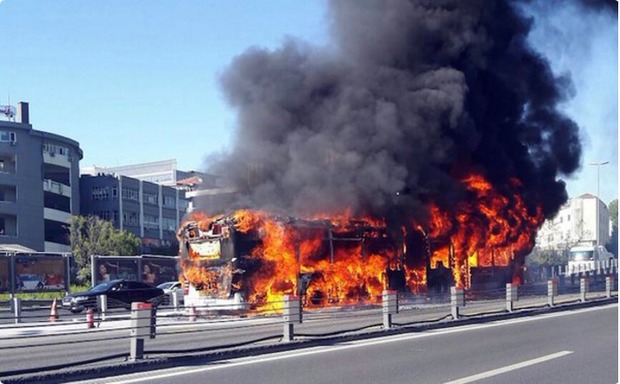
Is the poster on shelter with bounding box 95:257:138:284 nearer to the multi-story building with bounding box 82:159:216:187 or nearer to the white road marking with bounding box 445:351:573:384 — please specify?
the white road marking with bounding box 445:351:573:384

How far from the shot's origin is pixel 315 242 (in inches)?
823

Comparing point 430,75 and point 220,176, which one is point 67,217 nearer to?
point 220,176

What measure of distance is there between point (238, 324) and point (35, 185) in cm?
3534

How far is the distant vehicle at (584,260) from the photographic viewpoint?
2072 cm

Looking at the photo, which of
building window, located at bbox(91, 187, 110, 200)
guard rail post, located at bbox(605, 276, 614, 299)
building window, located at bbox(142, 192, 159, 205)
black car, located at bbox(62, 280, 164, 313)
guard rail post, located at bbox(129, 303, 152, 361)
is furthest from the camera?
building window, located at bbox(142, 192, 159, 205)

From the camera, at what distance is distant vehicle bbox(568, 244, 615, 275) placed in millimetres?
20723

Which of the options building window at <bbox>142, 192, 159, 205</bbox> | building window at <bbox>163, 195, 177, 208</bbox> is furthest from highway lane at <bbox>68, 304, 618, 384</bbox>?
building window at <bbox>163, 195, 177, 208</bbox>

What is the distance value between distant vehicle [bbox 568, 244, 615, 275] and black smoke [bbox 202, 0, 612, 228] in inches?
134

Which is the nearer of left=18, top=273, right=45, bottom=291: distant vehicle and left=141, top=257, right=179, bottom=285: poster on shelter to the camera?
left=18, top=273, right=45, bottom=291: distant vehicle

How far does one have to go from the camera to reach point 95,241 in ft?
152

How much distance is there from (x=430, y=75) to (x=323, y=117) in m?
4.44

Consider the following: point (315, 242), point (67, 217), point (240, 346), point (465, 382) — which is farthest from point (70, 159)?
point (465, 382)

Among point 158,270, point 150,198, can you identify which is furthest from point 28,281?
point 150,198

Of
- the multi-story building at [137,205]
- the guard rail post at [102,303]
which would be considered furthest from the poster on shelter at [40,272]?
the multi-story building at [137,205]
